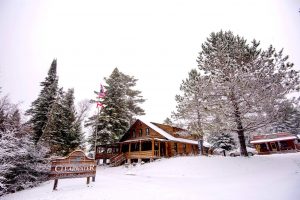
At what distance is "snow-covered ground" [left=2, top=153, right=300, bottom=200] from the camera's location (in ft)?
25.5

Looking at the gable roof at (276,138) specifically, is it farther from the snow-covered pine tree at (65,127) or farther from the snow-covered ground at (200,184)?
the snow-covered pine tree at (65,127)

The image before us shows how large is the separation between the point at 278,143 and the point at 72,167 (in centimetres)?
Result: 3908

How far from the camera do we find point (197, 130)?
60.3 ft

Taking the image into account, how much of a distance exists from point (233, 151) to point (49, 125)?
3061cm

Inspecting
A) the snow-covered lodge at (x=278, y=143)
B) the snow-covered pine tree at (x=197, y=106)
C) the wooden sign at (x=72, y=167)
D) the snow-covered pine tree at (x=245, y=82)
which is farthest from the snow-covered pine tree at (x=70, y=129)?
the snow-covered lodge at (x=278, y=143)

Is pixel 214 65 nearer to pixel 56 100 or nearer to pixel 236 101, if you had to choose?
pixel 236 101

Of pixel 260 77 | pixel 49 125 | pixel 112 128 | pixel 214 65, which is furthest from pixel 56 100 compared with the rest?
pixel 260 77

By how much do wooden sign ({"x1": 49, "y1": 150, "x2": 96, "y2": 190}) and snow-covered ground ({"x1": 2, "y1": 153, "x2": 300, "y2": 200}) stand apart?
0.75 meters

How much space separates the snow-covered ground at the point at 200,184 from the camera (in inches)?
306

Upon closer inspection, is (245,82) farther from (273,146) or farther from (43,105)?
(273,146)

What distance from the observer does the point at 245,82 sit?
46.2 feet

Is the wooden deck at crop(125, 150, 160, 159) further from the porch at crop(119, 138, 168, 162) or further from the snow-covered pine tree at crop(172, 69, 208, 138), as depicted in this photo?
the snow-covered pine tree at crop(172, 69, 208, 138)

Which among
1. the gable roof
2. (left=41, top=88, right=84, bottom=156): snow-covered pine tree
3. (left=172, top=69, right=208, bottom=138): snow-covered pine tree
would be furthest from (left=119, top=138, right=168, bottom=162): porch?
the gable roof

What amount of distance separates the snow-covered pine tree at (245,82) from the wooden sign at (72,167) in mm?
10887
